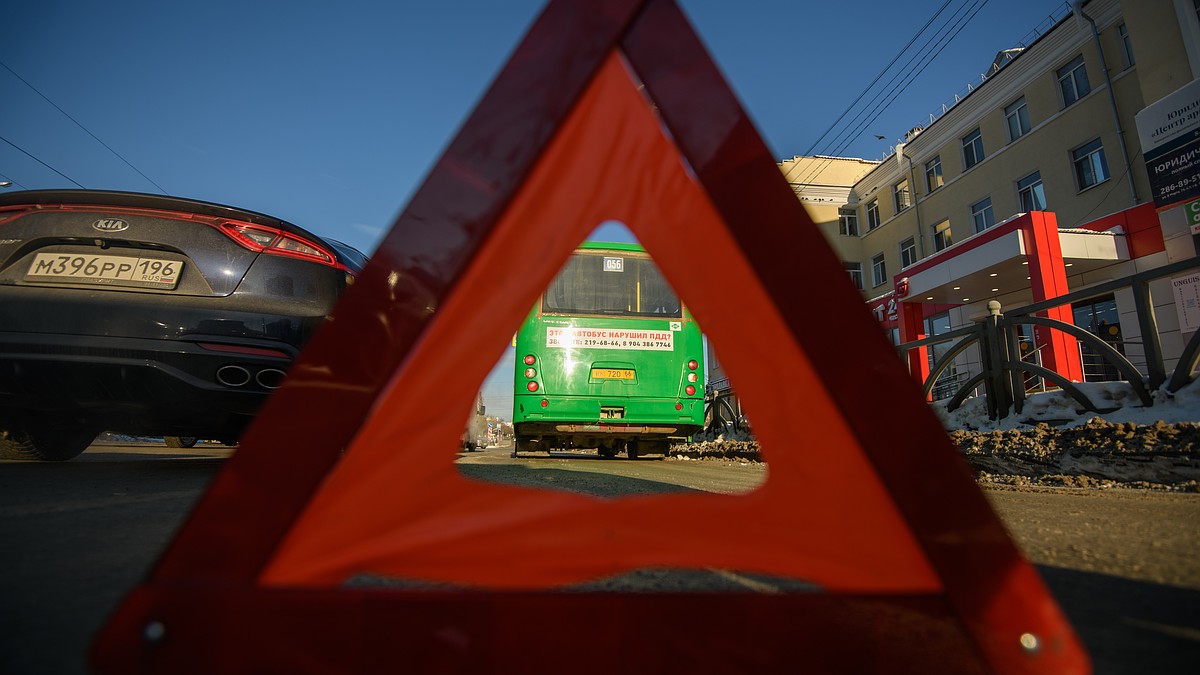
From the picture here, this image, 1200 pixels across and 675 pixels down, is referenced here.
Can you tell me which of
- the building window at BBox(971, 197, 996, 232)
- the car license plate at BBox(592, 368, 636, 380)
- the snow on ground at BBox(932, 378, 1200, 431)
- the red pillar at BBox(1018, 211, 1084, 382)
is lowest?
Result: the snow on ground at BBox(932, 378, 1200, 431)

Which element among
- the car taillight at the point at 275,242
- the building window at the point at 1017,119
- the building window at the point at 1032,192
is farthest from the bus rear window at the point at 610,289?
the building window at the point at 1017,119

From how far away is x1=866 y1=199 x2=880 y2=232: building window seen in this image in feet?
81.6

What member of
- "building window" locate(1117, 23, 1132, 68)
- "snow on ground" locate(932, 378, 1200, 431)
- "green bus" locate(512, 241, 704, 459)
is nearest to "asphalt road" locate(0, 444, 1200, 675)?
"snow on ground" locate(932, 378, 1200, 431)

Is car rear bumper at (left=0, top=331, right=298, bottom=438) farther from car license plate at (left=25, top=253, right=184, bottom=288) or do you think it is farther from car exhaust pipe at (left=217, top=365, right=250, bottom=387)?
car license plate at (left=25, top=253, right=184, bottom=288)

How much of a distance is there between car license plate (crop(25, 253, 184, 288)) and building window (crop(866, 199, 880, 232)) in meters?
27.1

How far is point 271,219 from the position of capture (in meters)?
2.97

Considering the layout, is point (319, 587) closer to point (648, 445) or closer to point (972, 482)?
point (972, 482)

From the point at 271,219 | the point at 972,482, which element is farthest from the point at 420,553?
the point at 271,219

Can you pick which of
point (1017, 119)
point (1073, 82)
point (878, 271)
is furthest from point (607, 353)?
point (878, 271)

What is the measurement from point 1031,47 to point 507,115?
70.8ft

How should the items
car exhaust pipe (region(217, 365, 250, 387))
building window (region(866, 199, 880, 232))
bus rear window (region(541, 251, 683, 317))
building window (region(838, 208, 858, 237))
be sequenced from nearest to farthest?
car exhaust pipe (region(217, 365, 250, 387)) → bus rear window (region(541, 251, 683, 317)) → building window (region(866, 199, 880, 232)) → building window (region(838, 208, 858, 237))

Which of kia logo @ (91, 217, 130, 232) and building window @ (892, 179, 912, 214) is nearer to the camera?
kia logo @ (91, 217, 130, 232)

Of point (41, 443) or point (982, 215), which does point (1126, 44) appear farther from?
point (41, 443)

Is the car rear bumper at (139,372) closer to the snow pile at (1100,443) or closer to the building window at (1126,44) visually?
the snow pile at (1100,443)
